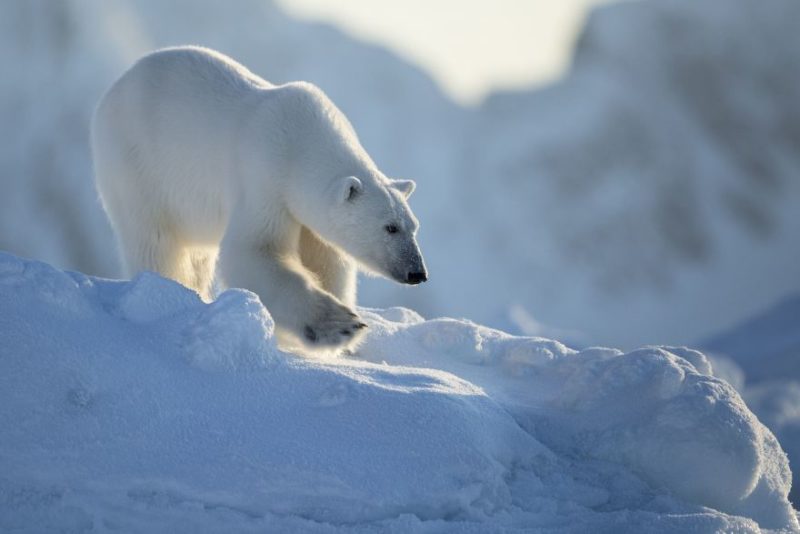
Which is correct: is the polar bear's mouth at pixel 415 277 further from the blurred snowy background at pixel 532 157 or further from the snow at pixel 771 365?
the blurred snowy background at pixel 532 157

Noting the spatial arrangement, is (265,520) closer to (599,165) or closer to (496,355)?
(496,355)

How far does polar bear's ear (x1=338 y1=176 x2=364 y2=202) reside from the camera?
442 centimetres

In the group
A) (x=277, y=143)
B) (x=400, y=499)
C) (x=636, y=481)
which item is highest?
(x=277, y=143)

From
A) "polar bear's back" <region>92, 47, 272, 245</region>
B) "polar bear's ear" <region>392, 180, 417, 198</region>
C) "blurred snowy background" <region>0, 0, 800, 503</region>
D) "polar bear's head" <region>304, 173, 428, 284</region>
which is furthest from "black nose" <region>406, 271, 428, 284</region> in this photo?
"blurred snowy background" <region>0, 0, 800, 503</region>

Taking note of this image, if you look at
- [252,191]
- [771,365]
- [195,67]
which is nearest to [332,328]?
[252,191]

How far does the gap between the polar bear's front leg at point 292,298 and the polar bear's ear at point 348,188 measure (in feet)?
1.37

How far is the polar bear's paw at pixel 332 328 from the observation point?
4.09 m

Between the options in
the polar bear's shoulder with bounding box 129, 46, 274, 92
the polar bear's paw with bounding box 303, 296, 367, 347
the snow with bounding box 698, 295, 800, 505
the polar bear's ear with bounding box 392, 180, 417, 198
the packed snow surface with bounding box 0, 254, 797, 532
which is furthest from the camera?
the snow with bounding box 698, 295, 800, 505

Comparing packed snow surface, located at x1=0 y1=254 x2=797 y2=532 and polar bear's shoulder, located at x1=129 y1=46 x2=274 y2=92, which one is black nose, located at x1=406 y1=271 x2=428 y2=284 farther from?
polar bear's shoulder, located at x1=129 y1=46 x2=274 y2=92

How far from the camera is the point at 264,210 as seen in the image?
180 inches

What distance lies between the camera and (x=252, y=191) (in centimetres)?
459

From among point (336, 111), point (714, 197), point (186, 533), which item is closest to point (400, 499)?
point (186, 533)

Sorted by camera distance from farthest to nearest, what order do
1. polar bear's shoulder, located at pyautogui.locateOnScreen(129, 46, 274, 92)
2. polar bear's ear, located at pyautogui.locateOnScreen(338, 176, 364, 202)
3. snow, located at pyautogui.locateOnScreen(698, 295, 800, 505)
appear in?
1. snow, located at pyautogui.locateOnScreen(698, 295, 800, 505)
2. polar bear's shoulder, located at pyautogui.locateOnScreen(129, 46, 274, 92)
3. polar bear's ear, located at pyautogui.locateOnScreen(338, 176, 364, 202)

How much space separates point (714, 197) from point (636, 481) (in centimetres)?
6430
